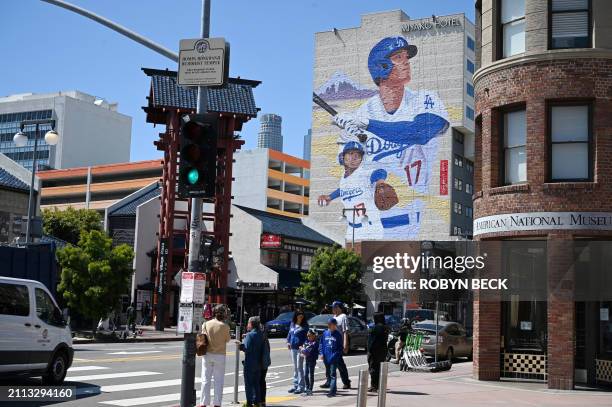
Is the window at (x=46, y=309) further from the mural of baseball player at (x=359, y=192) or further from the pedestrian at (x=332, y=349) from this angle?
the mural of baseball player at (x=359, y=192)

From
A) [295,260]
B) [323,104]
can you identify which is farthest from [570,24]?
[323,104]

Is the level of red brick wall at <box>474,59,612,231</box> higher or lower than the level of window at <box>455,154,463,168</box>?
lower

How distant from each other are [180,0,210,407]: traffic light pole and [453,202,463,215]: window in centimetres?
8498

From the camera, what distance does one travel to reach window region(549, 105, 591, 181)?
18.7m

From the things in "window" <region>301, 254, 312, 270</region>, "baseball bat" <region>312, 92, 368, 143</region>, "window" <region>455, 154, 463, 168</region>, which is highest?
"baseball bat" <region>312, 92, 368, 143</region>

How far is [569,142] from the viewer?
61.7ft

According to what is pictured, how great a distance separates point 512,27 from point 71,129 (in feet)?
347

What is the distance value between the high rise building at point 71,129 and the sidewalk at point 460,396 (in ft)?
343

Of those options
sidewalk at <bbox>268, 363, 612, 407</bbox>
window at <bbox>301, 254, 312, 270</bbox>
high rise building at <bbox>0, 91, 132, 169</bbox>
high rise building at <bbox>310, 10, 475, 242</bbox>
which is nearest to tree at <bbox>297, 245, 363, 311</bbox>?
window at <bbox>301, 254, 312, 270</bbox>

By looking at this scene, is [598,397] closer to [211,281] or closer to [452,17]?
[211,281]

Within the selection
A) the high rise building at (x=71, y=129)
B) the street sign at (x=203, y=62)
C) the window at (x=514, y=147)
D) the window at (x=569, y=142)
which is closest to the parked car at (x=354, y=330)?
the window at (x=514, y=147)

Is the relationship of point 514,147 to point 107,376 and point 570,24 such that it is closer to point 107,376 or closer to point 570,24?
point 570,24

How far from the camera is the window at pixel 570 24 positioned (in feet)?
61.8

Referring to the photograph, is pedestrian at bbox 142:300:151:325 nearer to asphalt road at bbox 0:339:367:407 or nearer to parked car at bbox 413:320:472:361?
asphalt road at bbox 0:339:367:407
